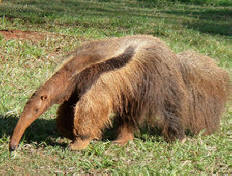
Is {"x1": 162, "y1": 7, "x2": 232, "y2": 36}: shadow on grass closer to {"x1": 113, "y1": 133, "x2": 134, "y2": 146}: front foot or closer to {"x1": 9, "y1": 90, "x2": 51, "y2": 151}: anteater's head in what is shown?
{"x1": 113, "y1": 133, "x2": 134, "y2": 146}: front foot

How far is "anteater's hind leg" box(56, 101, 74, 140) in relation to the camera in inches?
188

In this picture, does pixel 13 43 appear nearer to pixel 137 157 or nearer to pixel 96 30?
pixel 96 30

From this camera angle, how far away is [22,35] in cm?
812

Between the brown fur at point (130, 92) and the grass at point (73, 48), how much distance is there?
0.26 meters

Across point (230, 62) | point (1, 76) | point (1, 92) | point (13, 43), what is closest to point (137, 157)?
point (1, 92)

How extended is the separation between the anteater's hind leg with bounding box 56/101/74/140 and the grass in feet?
0.55

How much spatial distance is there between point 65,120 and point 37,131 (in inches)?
24.1

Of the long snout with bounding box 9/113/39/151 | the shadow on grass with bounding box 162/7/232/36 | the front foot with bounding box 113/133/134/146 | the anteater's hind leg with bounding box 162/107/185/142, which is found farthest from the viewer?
the shadow on grass with bounding box 162/7/232/36

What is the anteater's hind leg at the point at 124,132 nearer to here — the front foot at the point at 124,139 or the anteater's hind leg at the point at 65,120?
the front foot at the point at 124,139

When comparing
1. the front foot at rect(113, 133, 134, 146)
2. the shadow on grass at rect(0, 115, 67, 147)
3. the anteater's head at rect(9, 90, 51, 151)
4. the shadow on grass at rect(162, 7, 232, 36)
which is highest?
the shadow on grass at rect(162, 7, 232, 36)

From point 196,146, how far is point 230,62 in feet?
14.0

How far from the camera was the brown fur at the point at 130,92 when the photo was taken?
173 inches

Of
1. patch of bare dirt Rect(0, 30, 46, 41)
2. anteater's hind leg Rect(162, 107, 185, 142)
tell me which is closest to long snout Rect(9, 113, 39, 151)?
anteater's hind leg Rect(162, 107, 185, 142)

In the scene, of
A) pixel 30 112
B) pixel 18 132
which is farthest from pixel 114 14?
pixel 18 132
